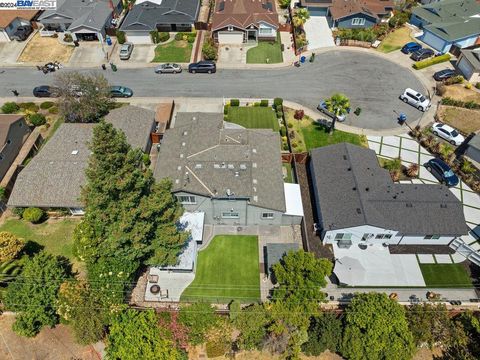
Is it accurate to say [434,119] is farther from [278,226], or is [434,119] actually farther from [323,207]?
[278,226]

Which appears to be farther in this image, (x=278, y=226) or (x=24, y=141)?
(x=24, y=141)

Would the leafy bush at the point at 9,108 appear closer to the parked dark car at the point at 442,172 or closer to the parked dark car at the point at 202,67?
the parked dark car at the point at 202,67

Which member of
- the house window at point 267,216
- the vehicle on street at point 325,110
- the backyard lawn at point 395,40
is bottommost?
the house window at point 267,216

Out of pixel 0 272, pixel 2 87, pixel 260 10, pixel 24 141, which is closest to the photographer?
pixel 0 272

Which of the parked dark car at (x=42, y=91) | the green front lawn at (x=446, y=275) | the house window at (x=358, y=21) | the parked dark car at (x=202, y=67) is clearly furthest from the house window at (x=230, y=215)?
the house window at (x=358, y=21)

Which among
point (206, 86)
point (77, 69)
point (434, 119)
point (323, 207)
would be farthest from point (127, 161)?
point (434, 119)

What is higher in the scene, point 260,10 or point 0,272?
point 260,10

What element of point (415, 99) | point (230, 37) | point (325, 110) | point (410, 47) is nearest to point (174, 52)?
point (230, 37)
